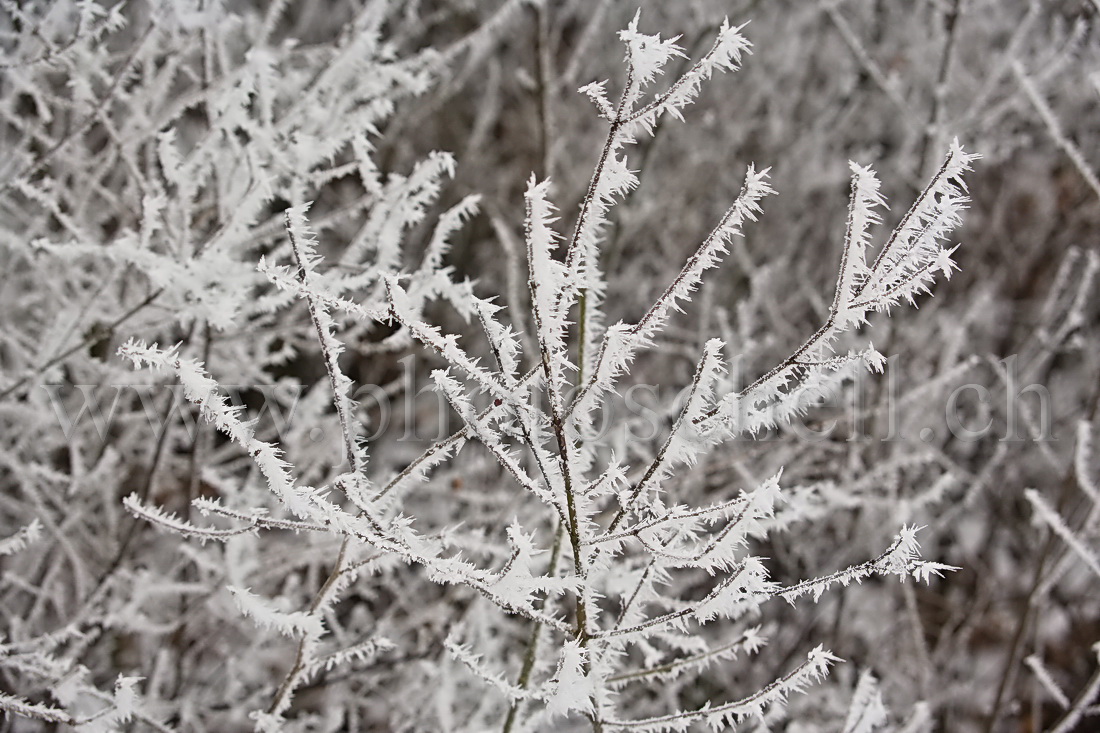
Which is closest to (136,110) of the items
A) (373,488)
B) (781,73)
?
(373,488)

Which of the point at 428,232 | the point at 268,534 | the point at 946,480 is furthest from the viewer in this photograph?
the point at 428,232

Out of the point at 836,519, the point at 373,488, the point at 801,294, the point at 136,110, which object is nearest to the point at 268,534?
the point at 136,110

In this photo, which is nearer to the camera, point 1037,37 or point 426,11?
point 1037,37

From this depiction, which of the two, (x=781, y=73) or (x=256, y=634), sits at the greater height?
(x=781, y=73)

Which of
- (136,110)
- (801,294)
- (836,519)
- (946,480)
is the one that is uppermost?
(801,294)

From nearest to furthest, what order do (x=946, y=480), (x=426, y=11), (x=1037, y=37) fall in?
(x=946, y=480) → (x=1037, y=37) → (x=426, y=11)

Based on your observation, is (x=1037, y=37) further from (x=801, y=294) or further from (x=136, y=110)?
(x=136, y=110)
